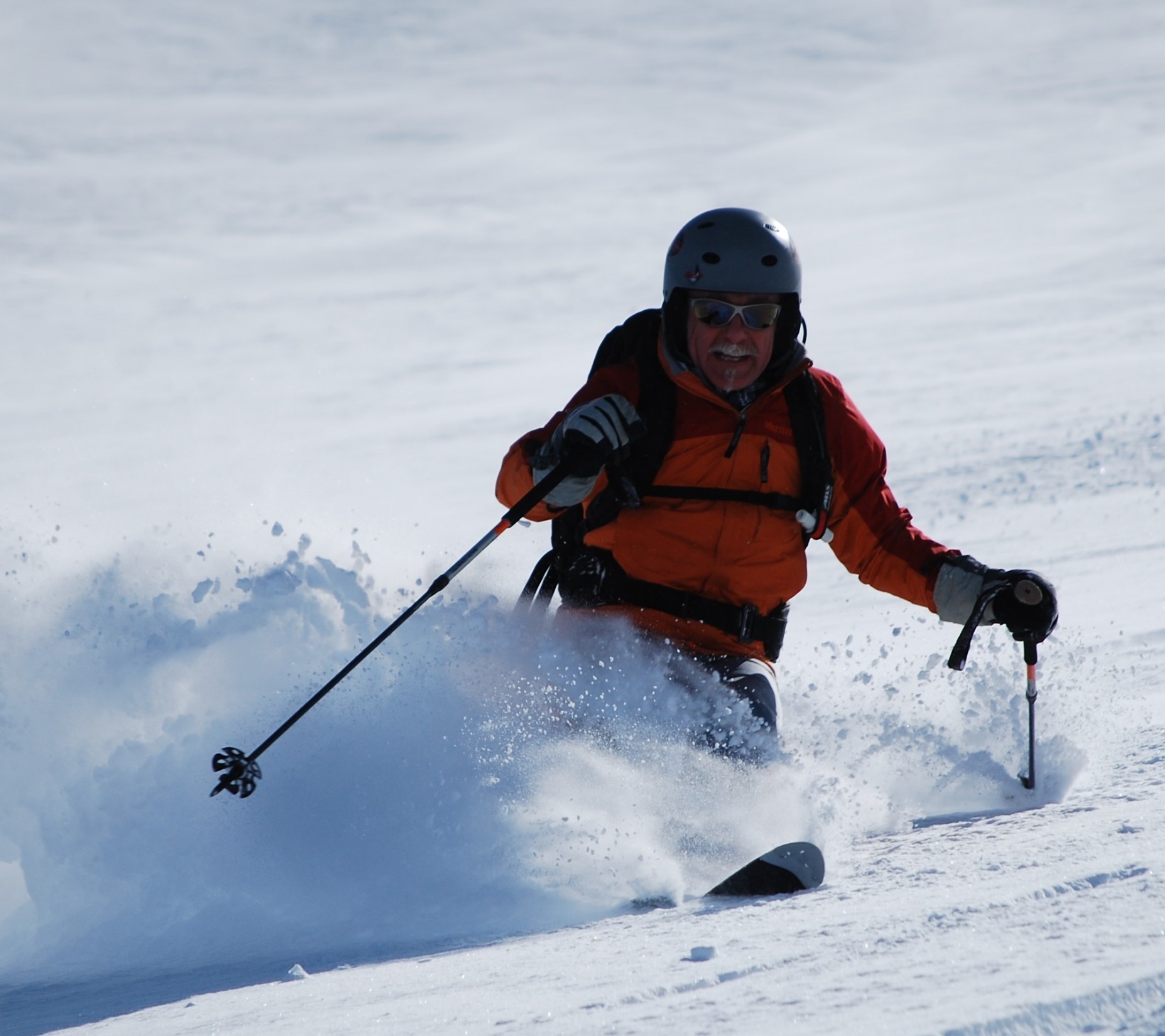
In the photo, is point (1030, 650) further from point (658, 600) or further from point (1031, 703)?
point (658, 600)

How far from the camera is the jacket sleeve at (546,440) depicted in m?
4.57

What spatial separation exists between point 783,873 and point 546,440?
1779mm

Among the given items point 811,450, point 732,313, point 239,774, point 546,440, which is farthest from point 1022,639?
point 239,774

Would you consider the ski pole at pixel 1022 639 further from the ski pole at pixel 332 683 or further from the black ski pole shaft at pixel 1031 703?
the ski pole at pixel 332 683

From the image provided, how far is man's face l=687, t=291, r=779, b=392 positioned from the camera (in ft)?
15.0

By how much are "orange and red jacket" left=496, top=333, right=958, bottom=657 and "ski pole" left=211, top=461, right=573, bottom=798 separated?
173mm

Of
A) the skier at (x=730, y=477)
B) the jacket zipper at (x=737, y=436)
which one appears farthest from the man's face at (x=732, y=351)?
the jacket zipper at (x=737, y=436)

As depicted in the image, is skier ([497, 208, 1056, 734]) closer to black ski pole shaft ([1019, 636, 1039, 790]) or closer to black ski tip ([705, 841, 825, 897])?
black ski pole shaft ([1019, 636, 1039, 790])

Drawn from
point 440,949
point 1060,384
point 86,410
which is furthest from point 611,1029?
point 86,410

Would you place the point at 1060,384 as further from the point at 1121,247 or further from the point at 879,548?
the point at 1121,247

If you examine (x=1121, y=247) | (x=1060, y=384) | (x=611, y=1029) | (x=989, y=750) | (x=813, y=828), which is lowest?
(x=611, y=1029)

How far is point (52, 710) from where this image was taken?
4.47 meters

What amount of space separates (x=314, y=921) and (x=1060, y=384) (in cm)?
1438

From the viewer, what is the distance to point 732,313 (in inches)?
182
